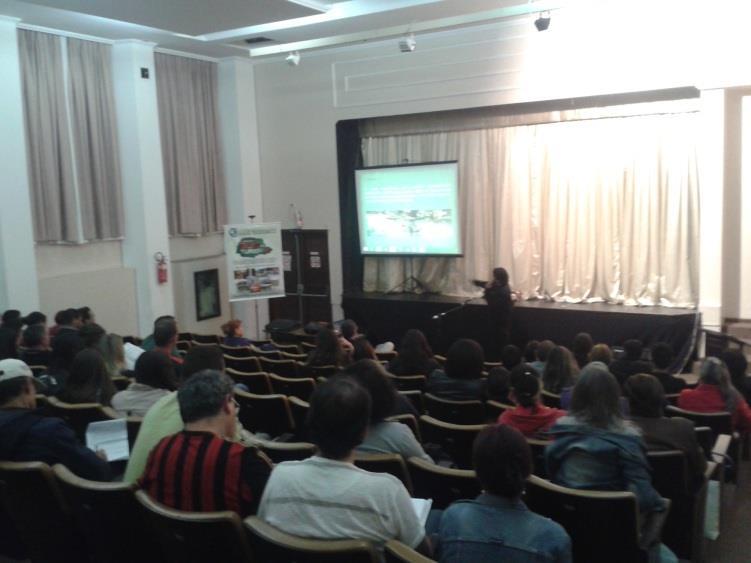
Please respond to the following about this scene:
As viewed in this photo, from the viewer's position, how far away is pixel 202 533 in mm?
2131

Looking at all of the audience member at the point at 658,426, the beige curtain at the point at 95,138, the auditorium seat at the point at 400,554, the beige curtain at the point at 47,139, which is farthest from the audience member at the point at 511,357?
the beige curtain at the point at 95,138

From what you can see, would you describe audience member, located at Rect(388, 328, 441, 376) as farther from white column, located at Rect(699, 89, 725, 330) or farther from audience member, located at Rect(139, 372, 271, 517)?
white column, located at Rect(699, 89, 725, 330)

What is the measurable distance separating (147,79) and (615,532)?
349 inches

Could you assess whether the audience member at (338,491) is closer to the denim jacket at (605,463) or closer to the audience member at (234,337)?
the denim jacket at (605,463)

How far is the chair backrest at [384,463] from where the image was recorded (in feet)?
8.91

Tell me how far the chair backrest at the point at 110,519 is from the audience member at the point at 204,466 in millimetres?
150

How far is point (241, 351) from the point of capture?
256 inches

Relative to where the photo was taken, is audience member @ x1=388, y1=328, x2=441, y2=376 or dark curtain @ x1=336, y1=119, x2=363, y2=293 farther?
dark curtain @ x1=336, y1=119, x2=363, y2=293

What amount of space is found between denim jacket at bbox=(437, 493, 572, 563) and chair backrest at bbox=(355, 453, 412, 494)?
0.63m

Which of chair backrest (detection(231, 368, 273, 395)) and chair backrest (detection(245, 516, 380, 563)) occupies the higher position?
chair backrest (detection(245, 516, 380, 563))

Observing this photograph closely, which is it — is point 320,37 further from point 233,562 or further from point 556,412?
point 233,562

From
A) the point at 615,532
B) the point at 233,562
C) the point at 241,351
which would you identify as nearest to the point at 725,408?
the point at 615,532

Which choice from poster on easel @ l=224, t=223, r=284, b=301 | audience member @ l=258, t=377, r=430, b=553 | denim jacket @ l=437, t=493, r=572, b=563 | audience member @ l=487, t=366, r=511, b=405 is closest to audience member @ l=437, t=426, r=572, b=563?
denim jacket @ l=437, t=493, r=572, b=563

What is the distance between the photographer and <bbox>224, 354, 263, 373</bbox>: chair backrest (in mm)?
5895
